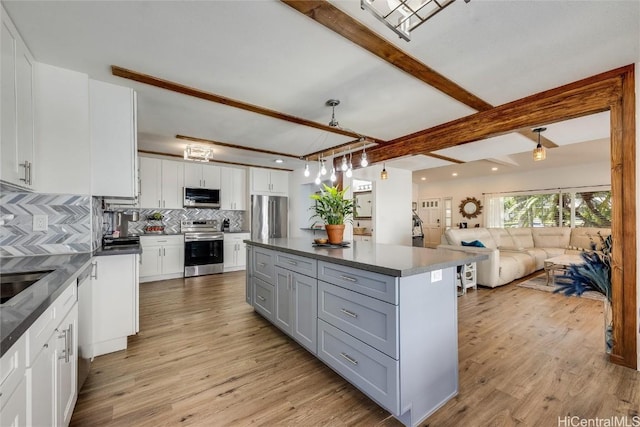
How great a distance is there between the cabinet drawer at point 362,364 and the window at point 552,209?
789cm

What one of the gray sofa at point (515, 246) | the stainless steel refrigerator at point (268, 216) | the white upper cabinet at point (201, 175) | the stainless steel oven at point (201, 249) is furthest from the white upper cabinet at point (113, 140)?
the gray sofa at point (515, 246)

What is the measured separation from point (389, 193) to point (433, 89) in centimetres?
358

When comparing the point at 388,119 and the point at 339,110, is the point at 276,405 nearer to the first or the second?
the point at 339,110

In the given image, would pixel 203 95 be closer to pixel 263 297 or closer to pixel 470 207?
pixel 263 297

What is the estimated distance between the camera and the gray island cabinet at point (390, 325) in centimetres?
153

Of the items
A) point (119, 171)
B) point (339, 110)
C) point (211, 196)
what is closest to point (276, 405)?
point (119, 171)

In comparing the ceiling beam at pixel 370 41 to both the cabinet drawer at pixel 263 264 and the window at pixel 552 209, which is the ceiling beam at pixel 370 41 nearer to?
the cabinet drawer at pixel 263 264

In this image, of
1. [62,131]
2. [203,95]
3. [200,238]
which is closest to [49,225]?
[62,131]

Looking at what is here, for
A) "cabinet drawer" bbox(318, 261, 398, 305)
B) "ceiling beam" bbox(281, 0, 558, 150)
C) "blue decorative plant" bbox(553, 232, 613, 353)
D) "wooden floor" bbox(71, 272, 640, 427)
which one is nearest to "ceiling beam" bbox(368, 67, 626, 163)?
"ceiling beam" bbox(281, 0, 558, 150)

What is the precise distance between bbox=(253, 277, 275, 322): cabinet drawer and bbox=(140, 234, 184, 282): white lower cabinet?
2.72 metres

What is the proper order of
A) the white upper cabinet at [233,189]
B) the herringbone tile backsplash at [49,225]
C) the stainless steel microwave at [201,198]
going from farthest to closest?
the white upper cabinet at [233,189], the stainless steel microwave at [201,198], the herringbone tile backsplash at [49,225]

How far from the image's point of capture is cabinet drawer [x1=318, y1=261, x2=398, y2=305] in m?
1.54

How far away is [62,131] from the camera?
2170mm

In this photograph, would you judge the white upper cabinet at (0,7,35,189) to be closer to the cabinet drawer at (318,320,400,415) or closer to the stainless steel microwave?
the cabinet drawer at (318,320,400,415)
